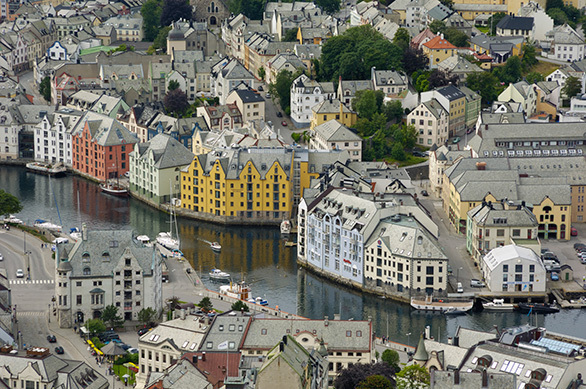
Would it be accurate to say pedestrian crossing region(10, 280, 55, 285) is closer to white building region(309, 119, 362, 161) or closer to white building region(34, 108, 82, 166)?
white building region(309, 119, 362, 161)

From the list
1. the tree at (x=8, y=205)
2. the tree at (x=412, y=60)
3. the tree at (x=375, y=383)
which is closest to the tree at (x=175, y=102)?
the tree at (x=412, y=60)

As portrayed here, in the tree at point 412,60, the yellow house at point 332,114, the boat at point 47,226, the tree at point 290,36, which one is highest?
the tree at point 290,36

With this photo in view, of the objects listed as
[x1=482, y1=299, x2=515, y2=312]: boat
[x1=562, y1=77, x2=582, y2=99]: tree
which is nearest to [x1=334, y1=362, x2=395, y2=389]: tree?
[x1=482, y1=299, x2=515, y2=312]: boat

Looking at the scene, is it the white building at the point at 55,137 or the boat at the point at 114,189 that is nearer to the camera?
the boat at the point at 114,189

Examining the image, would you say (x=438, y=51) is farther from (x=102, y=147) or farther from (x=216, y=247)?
(x=216, y=247)

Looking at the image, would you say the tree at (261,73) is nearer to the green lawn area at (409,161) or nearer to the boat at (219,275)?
the green lawn area at (409,161)

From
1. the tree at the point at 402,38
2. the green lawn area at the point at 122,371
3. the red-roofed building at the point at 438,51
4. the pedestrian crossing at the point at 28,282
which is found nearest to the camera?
the green lawn area at the point at 122,371

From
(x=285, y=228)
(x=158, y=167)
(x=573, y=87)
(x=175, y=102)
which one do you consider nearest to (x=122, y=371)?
(x=285, y=228)
